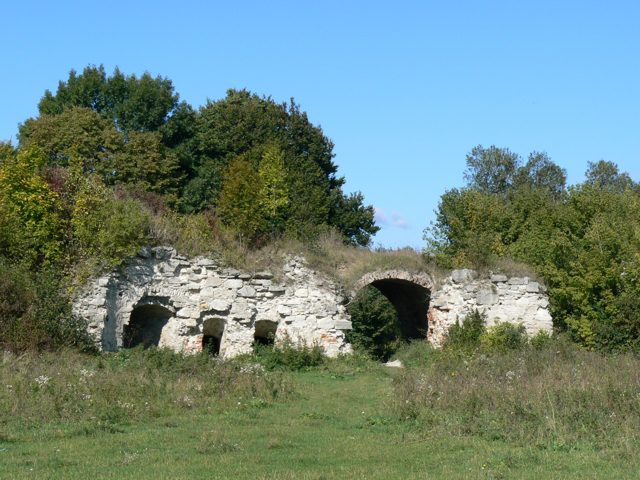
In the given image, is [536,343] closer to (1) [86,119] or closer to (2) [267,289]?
(2) [267,289]

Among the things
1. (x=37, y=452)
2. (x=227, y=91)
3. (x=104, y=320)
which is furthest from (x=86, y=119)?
(x=37, y=452)

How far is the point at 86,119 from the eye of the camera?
3109 cm

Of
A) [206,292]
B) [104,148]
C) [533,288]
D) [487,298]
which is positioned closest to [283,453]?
[206,292]

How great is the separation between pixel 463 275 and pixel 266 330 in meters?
6.34

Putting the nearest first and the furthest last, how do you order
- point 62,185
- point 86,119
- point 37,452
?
point 37,452 → point 62,185 → point 86,119

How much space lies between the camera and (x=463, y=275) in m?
20.3

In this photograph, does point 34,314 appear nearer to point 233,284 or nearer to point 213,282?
point 213,282

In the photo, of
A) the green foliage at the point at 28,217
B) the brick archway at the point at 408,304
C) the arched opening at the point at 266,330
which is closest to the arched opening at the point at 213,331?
the arched opening at the point at 266,330

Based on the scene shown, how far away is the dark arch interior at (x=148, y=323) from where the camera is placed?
1962 centimetres

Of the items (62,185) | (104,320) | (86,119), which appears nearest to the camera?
(104,320)

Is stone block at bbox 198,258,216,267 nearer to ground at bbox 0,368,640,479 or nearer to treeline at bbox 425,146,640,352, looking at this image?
treeline at bbox 425,146,640,352

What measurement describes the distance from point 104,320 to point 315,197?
16.0 meters

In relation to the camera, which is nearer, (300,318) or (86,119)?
(300,318)

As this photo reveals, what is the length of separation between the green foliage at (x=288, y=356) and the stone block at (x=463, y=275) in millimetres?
4756
